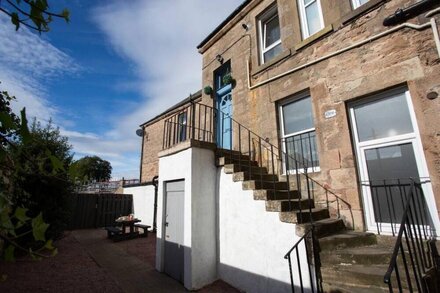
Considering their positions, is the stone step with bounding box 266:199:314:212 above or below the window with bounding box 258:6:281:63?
below

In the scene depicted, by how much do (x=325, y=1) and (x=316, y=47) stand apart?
3.64 ft

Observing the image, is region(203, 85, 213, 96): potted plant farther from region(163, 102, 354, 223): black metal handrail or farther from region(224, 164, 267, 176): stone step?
region(224, 164, 267, 176): stone step

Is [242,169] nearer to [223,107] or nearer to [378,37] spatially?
[223,107]

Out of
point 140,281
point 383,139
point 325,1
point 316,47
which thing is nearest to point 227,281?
point 140,281

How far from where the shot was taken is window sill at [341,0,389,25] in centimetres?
495

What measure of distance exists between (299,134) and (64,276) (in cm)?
629

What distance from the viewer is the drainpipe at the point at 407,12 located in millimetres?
4301

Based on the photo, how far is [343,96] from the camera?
16.9 ft

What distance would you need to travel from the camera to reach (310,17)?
6344 millimetres

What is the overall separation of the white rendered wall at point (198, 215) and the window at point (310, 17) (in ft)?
12.8

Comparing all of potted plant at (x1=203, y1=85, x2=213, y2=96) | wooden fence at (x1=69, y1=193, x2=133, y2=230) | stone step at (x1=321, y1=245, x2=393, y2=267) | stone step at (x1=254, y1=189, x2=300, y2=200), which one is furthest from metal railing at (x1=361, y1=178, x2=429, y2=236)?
wooden fence at (x1=69, y1=193, x2=133, y2=230)

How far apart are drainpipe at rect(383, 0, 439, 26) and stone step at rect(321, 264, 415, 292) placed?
4203 mm

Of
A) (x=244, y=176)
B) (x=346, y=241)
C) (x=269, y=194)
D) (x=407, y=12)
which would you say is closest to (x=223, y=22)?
(x=407, y=12)

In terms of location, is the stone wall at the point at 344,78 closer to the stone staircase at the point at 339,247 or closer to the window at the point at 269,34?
the window at the point at 269,34
